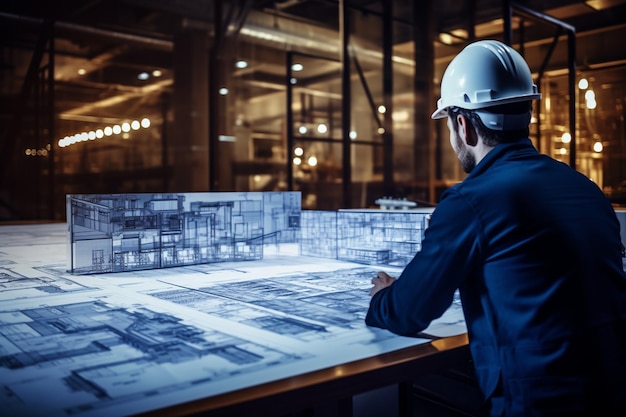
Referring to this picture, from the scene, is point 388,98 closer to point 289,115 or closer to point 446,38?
point 446,38

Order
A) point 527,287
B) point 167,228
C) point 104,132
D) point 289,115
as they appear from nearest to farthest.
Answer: point 527,287, point 167,228, point 289,115, point 104,132

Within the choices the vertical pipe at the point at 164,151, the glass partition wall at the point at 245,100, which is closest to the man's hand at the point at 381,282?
the glass partition wall at the point at 245,100

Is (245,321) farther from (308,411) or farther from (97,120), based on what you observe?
(97,120)

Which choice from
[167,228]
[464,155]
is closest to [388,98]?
[167,228]

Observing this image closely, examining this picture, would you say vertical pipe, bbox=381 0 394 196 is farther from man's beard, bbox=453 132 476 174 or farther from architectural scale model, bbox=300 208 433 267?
man's beard, bbox=453 132 476 174

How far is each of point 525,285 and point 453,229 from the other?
14 centimetres

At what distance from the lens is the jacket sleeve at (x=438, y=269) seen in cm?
87

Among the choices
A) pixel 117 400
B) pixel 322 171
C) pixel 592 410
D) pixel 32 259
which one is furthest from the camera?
pixel 322 171

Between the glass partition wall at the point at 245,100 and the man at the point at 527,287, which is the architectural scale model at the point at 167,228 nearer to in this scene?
the man at the point at 527,287

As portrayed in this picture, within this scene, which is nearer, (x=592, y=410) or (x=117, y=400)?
(x=117, y=400)

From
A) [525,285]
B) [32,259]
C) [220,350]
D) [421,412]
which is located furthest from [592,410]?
[32,259]

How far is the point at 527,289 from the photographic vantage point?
85 centimetres

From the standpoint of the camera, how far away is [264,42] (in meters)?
6.31

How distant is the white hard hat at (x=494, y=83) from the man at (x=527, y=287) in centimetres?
7
